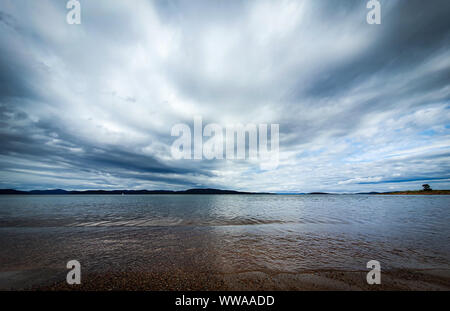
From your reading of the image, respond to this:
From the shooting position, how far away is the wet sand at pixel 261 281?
581 centimetres

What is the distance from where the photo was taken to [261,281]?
20.5 feet

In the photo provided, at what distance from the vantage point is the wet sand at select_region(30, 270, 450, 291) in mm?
5812

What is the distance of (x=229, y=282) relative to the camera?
614cm
